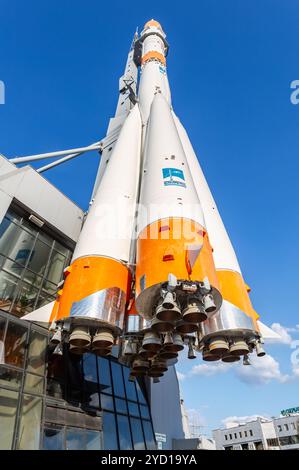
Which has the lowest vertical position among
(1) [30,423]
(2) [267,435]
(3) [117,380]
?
(1) [30,423]

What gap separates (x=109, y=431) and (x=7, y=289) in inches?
271

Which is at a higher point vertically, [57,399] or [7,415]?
[57,399]

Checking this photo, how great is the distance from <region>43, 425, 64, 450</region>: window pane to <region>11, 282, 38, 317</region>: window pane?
4.04 metres

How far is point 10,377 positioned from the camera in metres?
10.9

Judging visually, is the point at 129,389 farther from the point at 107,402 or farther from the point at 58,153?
the point at 58,153

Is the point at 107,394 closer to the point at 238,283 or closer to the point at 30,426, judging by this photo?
the point at 30,426

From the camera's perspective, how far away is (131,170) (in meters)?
14.1

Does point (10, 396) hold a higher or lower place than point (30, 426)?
higher

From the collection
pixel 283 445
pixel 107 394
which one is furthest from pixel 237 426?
pixel 107 394

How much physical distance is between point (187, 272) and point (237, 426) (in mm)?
82095

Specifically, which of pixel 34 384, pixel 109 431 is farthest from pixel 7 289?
pixel 109 431

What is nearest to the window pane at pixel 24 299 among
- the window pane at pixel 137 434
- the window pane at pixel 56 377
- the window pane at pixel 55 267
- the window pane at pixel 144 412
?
the window pane at pixel 55 267

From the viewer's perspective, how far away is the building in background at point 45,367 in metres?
11.0

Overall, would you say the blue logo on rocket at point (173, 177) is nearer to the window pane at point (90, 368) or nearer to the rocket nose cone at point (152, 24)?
the window pane at point (90, 368)
